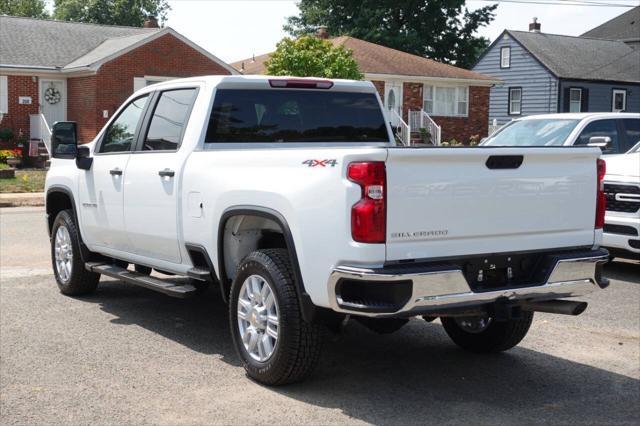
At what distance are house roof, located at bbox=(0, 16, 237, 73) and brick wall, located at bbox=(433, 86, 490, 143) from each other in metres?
11.6

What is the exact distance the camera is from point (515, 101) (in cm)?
4728

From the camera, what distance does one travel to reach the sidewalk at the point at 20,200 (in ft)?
61.0

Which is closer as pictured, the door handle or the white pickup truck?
the white pickup truck

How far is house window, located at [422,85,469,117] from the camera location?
39438mm

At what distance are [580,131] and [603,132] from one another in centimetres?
46

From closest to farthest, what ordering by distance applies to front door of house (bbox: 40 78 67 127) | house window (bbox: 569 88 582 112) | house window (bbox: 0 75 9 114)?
house window (bbox: 0 75 9 114)
front door of house (bbox: 40 78 67 127)
house window (bbox: 569 88 582 112)

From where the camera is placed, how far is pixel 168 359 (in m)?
6.27

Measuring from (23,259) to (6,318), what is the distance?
3.47 metres

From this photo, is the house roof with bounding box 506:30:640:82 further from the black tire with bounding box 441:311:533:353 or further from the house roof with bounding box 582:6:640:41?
the black tire with bounding box 441:311:533:353

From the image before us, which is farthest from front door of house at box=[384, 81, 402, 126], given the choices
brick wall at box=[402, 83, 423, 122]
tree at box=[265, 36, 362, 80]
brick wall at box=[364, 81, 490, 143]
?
Result: tree at box=[265, 36, 362, 80]

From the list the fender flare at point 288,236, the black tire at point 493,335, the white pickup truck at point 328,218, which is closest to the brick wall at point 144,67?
the white pickup truck at point 328,218

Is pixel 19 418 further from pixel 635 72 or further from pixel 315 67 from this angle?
pixel 635 72

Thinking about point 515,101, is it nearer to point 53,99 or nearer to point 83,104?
point 83,104

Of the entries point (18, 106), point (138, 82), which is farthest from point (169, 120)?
point (18, 106)
